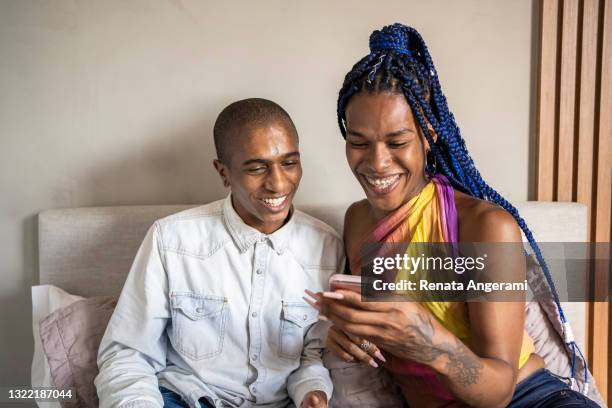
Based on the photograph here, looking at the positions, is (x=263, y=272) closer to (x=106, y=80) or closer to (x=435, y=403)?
(x=435, y=403)

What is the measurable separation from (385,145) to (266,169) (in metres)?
0.36

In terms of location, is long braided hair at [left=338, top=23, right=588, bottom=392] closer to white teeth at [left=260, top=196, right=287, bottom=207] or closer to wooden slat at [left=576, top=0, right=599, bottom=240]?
white teeth at [left=260, top=196, right=287, bottom=207]

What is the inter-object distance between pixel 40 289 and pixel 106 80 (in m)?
0.81

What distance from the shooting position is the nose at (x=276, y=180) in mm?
1532

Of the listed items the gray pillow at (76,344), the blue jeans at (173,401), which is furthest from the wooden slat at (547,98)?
the gray pillow at (76,344)

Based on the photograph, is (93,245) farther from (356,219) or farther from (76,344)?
(356,219)

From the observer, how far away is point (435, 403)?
1.48 metres

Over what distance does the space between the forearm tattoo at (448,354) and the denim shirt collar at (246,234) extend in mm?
601

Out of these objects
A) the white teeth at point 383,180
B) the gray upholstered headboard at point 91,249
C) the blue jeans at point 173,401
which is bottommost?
the blue jeans at point 173,401

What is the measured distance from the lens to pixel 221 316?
162 cm

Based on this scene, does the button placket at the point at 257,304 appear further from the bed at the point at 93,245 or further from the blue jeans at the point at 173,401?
the bed at the point at 93,245

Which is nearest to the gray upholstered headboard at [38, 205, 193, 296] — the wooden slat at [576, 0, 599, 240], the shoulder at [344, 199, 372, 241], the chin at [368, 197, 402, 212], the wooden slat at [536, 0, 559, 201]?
the shoulder at [344, 199, 372, 241]

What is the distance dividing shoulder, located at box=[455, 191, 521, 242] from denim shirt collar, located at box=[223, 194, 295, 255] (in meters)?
0.54

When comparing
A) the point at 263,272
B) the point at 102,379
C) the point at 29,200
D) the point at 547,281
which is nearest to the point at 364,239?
the point at 263,272
